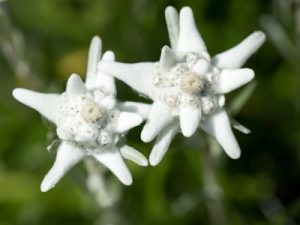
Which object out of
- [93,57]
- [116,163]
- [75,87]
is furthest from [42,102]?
[116,163]

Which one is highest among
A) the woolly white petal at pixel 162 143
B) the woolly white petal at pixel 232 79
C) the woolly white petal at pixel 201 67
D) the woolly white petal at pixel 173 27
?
the woolly white petal at pixel 173 27

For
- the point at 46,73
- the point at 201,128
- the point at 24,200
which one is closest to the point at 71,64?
the point at 46,73

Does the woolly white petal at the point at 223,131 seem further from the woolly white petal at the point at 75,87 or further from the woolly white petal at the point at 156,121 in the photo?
the woolly white petal at the point at 75,87

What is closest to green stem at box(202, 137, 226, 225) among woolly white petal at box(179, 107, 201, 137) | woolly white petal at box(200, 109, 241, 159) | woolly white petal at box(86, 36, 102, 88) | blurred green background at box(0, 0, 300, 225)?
blurred green background at box(0, 0, 300, 225)

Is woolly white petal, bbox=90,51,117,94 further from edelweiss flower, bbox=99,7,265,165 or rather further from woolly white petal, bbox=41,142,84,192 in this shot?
woolly white petal, bbox=41,142,84,192

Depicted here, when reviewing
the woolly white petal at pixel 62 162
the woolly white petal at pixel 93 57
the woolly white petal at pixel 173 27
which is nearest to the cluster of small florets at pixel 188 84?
the woolly white petal at pixel 173 27

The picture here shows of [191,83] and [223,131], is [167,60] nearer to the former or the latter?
[191,83]
